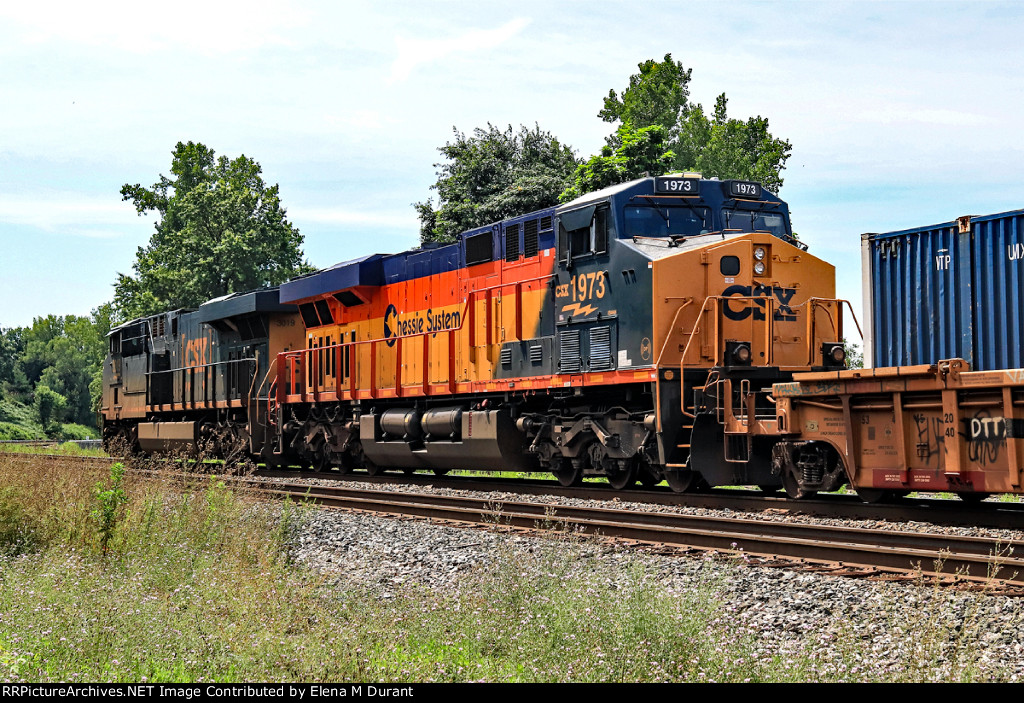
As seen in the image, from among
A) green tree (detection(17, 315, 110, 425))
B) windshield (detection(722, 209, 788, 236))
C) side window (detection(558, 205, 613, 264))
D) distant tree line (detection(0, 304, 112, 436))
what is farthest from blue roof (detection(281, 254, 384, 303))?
green tree (detection(17, 315, 110, 425))

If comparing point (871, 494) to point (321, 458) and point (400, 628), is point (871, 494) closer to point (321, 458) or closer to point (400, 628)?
point (400, 628)

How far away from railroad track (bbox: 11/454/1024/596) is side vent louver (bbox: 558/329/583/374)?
2097 mm

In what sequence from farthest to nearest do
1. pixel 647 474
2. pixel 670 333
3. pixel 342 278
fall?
1. pixel 342 278
2. pixel 647 474
3. pixel 670 333

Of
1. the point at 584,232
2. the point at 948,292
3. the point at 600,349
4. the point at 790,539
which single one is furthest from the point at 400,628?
the point at 948,292

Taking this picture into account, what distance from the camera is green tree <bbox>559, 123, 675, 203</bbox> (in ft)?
106

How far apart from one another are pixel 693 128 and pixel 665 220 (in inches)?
1705

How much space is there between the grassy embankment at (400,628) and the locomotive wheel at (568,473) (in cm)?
573

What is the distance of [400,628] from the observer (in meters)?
6.77

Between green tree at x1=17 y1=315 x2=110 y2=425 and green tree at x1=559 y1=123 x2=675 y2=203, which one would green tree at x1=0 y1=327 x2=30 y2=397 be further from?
green tree at x1=559 y1=123 x2=675 y2=203

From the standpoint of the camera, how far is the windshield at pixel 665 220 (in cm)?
1359

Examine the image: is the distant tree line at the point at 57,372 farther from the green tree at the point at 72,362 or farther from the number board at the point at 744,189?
the number board at the point at 744,189

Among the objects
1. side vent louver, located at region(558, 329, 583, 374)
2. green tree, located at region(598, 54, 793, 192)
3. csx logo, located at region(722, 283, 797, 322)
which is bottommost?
side vent louver, located at region(558, 329, 583, 374)

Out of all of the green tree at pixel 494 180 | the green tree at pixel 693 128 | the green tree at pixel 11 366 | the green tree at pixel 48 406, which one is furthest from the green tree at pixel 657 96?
the green tree at pixel 11 366
